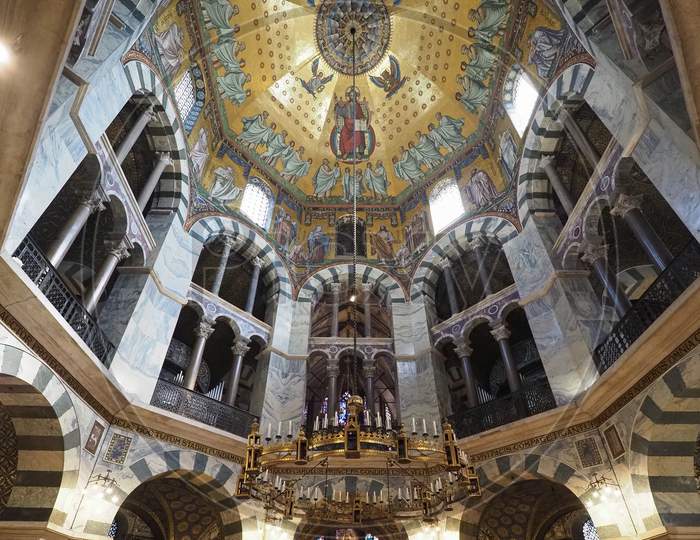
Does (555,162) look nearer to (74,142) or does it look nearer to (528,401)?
(528,401)

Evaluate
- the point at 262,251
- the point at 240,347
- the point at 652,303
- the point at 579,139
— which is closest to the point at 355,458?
the point at 652,303

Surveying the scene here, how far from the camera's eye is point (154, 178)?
466 inches

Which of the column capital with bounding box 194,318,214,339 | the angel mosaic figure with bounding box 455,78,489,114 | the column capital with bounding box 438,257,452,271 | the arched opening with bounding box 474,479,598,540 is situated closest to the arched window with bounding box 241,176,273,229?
the column capital with bounding box 194,318,214,339

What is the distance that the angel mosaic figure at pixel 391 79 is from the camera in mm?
16764

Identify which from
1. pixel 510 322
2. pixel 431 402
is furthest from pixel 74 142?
pixel 510 322

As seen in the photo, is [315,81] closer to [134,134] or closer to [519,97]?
[519,97]

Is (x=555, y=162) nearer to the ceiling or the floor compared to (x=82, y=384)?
nearer to the ceiling

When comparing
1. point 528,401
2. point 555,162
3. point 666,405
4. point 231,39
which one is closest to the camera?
point 666,405

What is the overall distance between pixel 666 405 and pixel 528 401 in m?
3.16

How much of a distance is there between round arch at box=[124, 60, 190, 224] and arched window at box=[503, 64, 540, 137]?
32.1 ft

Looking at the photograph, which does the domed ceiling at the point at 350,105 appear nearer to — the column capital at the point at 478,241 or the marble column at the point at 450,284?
the column capital at the point at 478,241

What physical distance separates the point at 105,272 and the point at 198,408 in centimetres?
364

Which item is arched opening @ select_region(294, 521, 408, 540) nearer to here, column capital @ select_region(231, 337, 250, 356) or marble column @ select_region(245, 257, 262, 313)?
column capital @ select_region(231, 337, 250, 356)

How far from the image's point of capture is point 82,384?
7.77 metres
